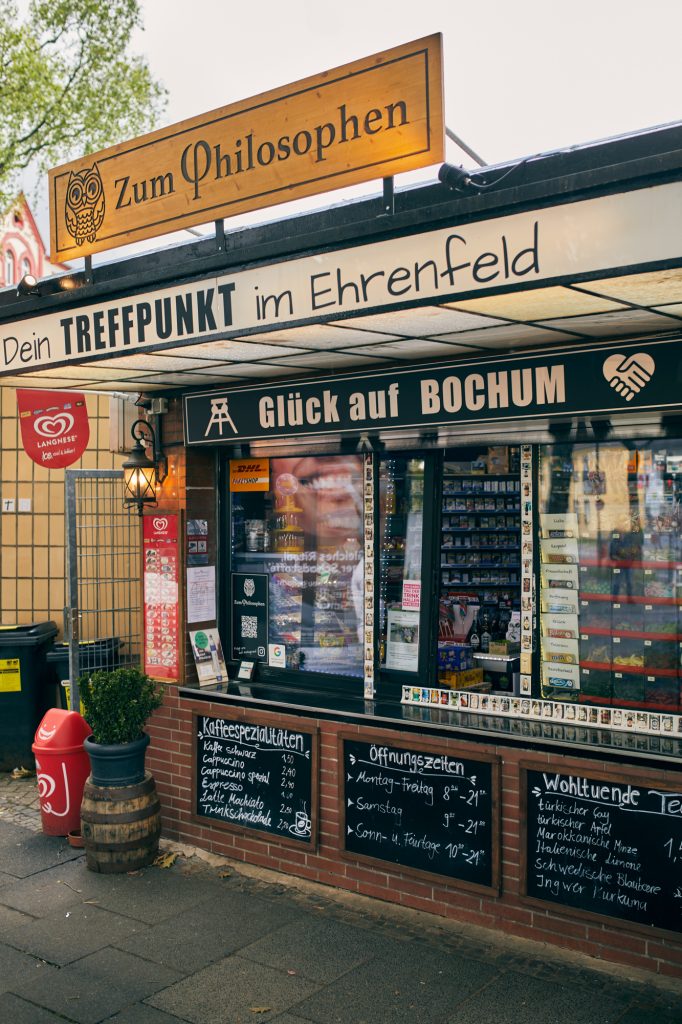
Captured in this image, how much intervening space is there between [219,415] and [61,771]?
2.94 metres

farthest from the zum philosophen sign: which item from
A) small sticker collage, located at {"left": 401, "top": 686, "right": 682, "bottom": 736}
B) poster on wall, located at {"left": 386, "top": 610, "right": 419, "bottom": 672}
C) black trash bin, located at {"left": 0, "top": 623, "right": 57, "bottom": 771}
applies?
black trash bin, located at {"left": 0, "top": 623, "right": 57, "bottom": 771}

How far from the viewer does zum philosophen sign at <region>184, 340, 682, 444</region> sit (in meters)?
4.94

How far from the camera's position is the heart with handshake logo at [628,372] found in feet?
16.1

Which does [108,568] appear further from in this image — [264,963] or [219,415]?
[264,963]

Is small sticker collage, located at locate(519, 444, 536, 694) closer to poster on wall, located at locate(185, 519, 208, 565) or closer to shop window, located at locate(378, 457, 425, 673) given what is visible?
shop window, located at locate(378, 457, 425, 673)

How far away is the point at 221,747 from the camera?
6.77m

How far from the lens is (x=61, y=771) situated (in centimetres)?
704

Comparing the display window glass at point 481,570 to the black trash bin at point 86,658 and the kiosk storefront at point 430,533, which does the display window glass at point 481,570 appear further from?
the black trash bin at point 86,658

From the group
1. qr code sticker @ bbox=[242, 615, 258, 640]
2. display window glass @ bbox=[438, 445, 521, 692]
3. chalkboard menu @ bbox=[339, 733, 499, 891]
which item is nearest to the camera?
chalkboard menu @ bbox=[339, 733, 499, 891]

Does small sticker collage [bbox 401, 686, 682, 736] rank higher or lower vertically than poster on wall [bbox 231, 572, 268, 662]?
lower

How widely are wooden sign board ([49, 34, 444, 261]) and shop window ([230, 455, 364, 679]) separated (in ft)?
7.61

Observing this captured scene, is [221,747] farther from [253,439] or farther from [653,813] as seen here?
[653,813]

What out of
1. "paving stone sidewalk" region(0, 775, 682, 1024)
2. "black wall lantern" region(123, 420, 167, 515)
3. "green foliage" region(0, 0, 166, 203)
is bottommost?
"paving stone sidewalk" region(0, 775, 682, 1024)

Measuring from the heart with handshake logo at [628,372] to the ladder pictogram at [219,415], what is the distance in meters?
2.84
